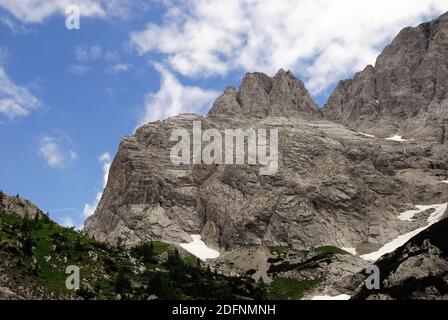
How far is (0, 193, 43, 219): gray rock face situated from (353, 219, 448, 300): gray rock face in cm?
7264

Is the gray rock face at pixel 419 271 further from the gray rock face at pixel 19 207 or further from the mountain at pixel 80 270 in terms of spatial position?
the gray rock face at pixel 19 207

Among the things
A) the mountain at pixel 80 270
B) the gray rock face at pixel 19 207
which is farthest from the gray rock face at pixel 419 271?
the gray rock face at pixel 19 207

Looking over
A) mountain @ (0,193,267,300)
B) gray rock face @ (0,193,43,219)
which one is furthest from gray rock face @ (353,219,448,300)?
gray rock face @ (0,193,43,219)

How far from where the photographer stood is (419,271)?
372 ft

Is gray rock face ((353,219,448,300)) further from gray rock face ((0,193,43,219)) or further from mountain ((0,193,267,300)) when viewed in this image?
Answer: gray rock face ((0,193,43,219))

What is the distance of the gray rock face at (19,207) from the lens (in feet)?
419

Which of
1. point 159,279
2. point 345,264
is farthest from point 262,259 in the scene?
point 159,279

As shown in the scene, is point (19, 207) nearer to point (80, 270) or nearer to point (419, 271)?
point (80, 270)

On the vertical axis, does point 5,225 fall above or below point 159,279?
above

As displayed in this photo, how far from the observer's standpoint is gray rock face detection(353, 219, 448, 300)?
103250 mm
